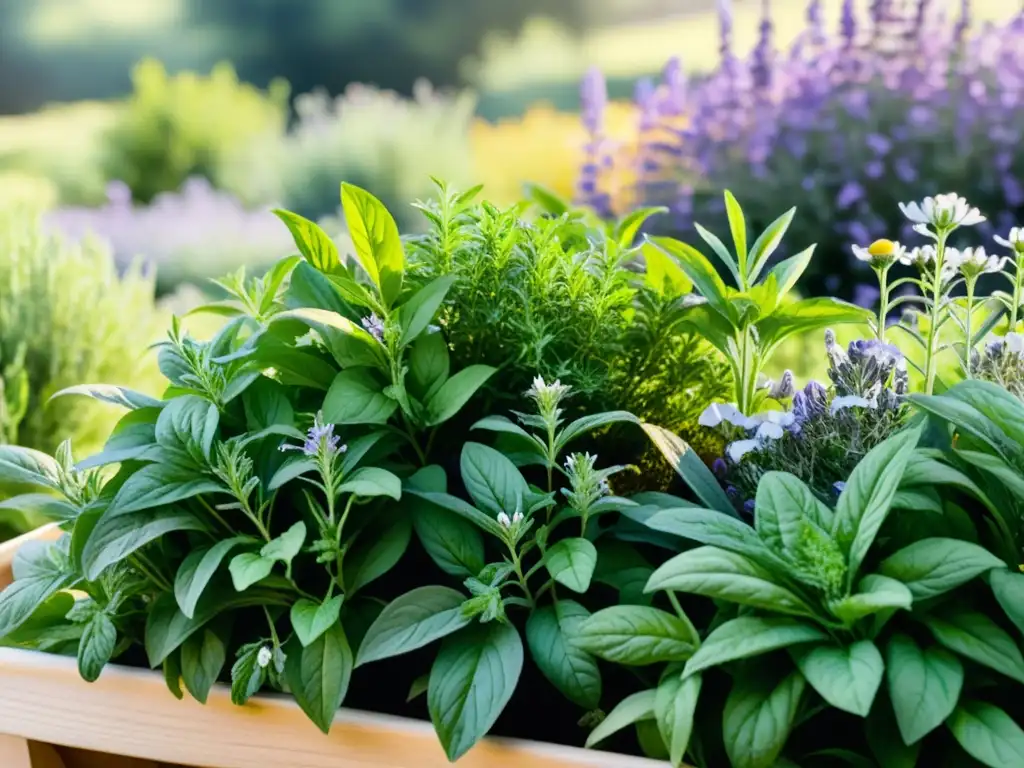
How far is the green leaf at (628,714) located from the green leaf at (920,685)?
134 millimetres

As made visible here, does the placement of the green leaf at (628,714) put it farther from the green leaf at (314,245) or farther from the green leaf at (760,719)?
the green leaf at (314,245)

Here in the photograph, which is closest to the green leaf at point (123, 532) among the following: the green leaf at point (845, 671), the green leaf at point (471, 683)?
the green leaf at point (471, 683)

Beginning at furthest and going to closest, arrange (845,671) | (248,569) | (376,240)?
1. (376,240)
2. (248,569)
3. (845,671)

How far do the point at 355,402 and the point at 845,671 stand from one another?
1.19ft

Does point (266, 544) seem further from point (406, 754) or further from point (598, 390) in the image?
point (598, 390)

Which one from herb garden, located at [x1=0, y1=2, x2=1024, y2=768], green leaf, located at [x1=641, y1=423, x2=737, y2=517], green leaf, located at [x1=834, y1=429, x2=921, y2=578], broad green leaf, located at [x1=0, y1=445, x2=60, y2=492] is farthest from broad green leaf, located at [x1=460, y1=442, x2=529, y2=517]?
broad green leaf, located at [x1=0, y1=445, x2=60, y2=492]

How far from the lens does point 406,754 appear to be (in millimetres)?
575

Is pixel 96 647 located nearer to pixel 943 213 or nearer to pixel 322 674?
pixel 322 674

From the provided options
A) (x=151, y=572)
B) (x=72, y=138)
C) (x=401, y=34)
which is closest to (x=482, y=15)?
(x=401, y=34)

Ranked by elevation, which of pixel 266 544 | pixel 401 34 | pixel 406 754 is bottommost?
pixel 406 754

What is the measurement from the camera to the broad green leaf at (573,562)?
548 millimetres

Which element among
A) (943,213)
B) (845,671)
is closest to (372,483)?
(845,671)

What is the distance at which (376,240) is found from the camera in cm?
69

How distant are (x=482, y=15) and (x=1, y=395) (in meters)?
1.53
